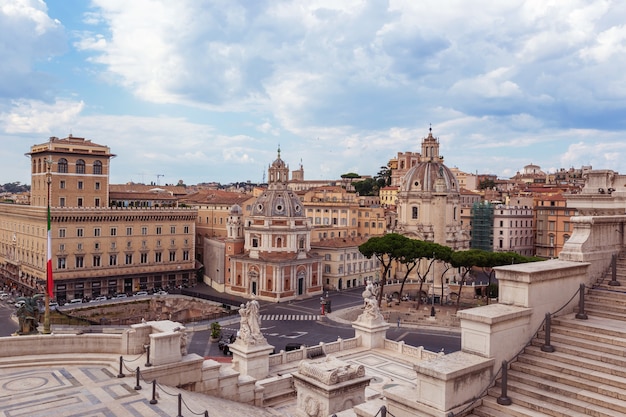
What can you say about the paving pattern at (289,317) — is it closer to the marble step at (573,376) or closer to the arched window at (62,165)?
the arched window at (62,165)

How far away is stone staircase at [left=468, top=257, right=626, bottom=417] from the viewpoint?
30.1 ft

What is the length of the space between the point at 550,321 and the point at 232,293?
180 ft

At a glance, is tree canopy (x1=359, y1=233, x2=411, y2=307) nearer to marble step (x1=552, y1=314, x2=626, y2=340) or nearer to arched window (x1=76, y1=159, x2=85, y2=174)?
arched window (x1=76, y1=159, x2=85, y2=174)

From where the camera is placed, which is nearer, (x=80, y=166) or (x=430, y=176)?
(x=80, y=166)

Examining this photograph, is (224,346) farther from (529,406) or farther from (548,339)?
(529,406)

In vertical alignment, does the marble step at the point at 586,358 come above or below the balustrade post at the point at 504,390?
above

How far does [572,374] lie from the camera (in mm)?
9891

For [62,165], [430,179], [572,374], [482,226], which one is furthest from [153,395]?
[482,226]

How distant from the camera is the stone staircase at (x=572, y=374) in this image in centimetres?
918

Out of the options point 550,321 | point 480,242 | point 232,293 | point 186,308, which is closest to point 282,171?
point 232,293

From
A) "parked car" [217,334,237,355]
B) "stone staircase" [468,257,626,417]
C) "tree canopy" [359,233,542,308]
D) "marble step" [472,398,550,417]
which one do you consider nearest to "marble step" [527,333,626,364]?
"stone staircase" [468,257,626,417]

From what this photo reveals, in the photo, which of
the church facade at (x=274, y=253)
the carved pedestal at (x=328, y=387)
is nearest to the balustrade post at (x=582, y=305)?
the carved pedestal at (x=328, y=387)

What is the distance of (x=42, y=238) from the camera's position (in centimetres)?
6231

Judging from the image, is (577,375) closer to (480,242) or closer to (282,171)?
(282,171)
